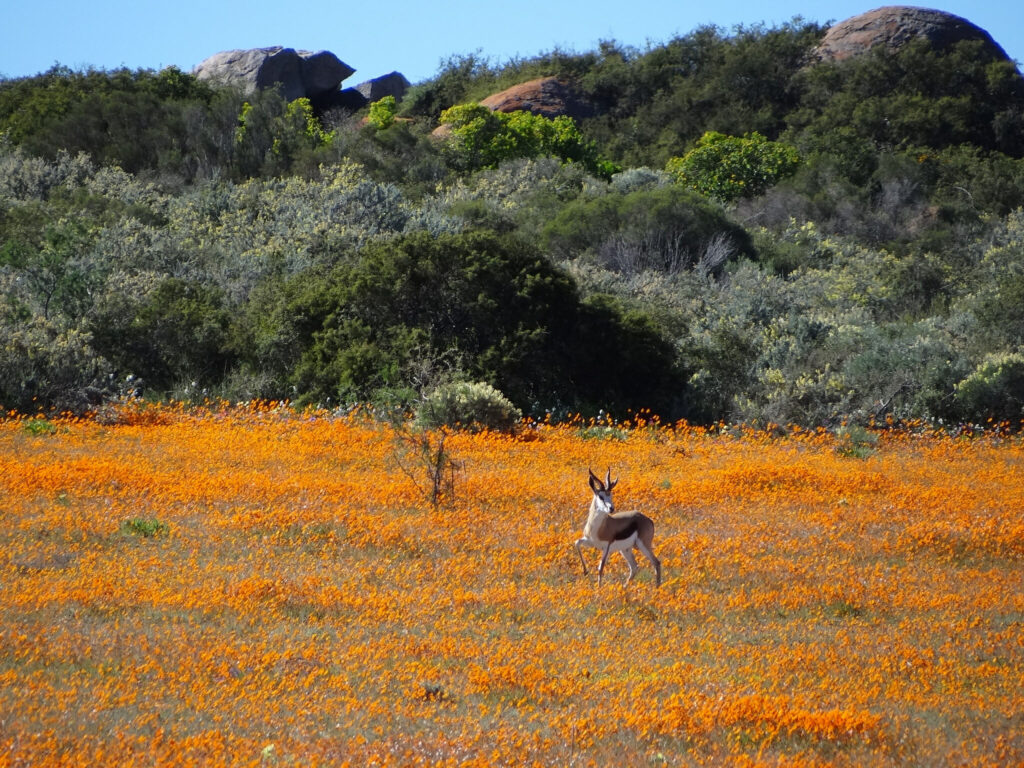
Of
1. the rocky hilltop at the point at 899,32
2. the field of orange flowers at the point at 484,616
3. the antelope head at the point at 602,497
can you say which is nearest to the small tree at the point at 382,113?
the rocky hilltop at the point at 899,32

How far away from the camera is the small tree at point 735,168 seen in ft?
163

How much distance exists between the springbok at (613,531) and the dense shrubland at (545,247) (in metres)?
10.0

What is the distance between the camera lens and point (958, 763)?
6.36 meters

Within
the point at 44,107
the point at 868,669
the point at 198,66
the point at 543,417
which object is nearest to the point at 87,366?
the point at 543,417

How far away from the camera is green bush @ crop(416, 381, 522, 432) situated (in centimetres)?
1756

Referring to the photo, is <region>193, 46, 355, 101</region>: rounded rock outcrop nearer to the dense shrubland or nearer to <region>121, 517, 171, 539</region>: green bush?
the dense shrubland

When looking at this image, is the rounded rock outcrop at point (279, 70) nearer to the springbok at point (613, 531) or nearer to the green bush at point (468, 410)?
the green bush at point (468, 410)

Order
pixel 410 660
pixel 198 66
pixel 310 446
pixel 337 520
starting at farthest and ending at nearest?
pixel 198 66, pixel 310 446, pixel 337 520, pixel 410 660

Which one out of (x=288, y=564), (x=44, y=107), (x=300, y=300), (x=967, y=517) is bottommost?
(x=967, y=517)

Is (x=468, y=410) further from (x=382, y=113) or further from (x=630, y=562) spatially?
(x=382, y=113)

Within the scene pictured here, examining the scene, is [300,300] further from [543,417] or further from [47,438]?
[47,438]

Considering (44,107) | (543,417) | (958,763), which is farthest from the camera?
(44,107)

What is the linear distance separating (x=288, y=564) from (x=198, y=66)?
6444 cm

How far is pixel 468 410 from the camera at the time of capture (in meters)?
17.6
